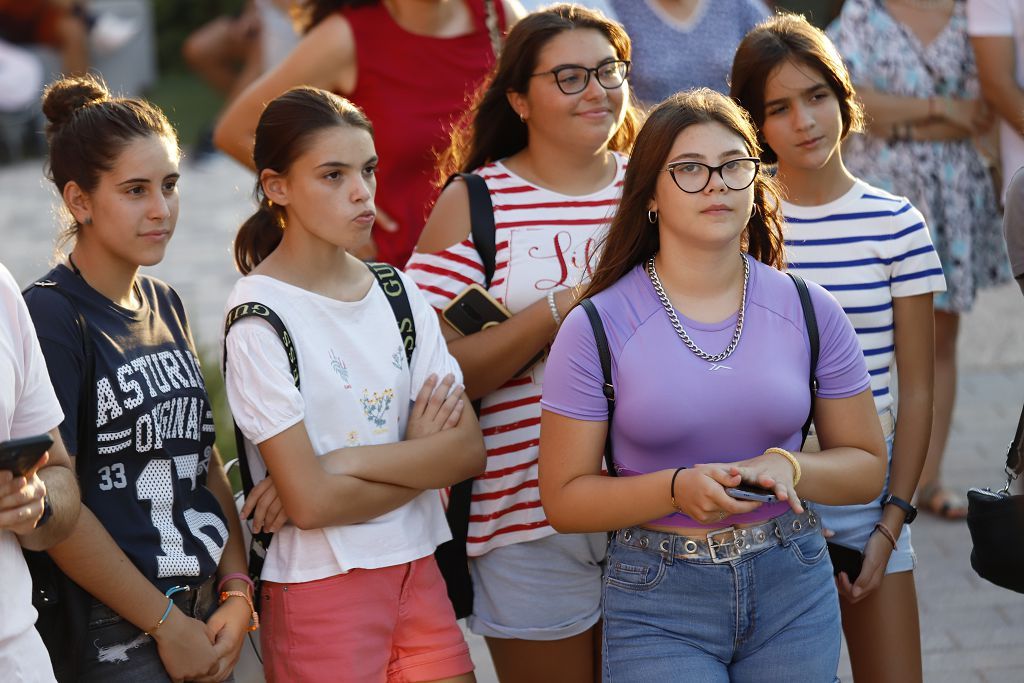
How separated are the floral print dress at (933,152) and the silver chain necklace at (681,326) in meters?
2.45

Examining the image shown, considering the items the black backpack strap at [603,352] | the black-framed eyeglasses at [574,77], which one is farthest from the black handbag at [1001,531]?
the black-framed eyeglasses at [574,77]

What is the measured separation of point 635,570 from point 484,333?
749 millimetres

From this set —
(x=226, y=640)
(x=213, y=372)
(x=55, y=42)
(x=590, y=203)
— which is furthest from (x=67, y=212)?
(x=55, y=42)

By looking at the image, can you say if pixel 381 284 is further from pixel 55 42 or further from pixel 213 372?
pixel 55 42

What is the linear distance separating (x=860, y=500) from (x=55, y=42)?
12633 mm

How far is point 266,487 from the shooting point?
9.24 feet

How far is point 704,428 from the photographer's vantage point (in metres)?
2.57

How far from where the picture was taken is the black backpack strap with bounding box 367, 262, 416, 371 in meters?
2.98

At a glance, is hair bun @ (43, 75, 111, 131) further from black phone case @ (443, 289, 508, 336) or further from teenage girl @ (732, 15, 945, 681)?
teenage girl @ (732, 15, 945, 681)

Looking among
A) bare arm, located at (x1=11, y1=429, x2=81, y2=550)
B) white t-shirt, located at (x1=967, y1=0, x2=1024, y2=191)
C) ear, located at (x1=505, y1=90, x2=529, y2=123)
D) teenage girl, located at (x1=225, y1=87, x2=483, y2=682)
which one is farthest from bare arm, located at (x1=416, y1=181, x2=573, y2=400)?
white t-shirt, located at (x1=967, y1=0, x2=1024, y2=191)

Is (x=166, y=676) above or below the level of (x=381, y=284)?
below

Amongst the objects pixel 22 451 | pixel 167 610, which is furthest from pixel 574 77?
pixel 22 451

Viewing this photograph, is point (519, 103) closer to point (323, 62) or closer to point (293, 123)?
point (293, 123)

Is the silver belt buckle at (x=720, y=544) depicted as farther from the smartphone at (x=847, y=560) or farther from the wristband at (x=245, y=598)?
the wristband at (x=245, y=598)
